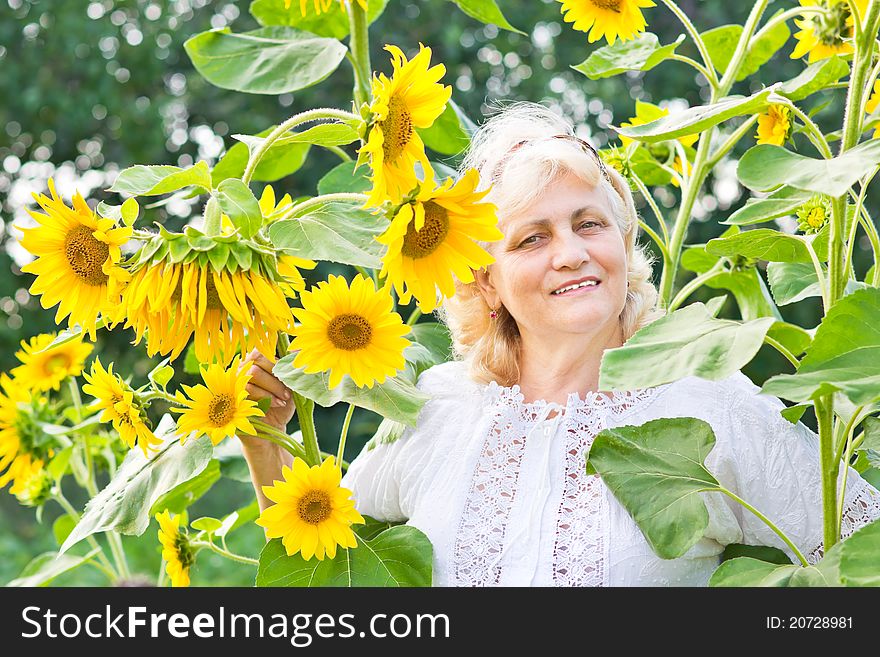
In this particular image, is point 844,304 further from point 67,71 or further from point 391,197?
point 67,71

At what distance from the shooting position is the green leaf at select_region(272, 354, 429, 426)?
0.93m

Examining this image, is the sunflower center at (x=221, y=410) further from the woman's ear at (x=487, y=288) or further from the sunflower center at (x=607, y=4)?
the sunflower center at (x=607, y=4)

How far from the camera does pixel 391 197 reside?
82 cm

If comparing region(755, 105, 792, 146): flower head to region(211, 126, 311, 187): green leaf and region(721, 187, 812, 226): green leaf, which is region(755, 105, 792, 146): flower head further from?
region(211, 126, 311, 187): green leaf

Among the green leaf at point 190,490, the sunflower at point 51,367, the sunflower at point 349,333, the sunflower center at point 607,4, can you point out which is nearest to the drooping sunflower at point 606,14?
the sunflower center at point 607,4

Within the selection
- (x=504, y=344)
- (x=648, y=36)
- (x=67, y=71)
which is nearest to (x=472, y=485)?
(x=504, y=344)

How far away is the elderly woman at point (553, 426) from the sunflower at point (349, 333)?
0.48ft

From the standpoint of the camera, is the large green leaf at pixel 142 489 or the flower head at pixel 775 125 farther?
the flower head at pixel 775 125

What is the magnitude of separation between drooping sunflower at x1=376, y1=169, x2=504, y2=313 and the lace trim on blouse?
30 cm

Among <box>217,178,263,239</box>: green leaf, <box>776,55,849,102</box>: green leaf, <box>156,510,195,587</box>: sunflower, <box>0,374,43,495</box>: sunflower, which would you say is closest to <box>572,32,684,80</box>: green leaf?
<box>776,55,849,102</box>: green leaf

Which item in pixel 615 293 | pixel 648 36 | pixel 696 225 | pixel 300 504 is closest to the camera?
pixel 300 504

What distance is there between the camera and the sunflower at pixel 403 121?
0.80 metres

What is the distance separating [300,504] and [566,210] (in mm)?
400

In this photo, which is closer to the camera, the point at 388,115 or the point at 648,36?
the point at 388,115
